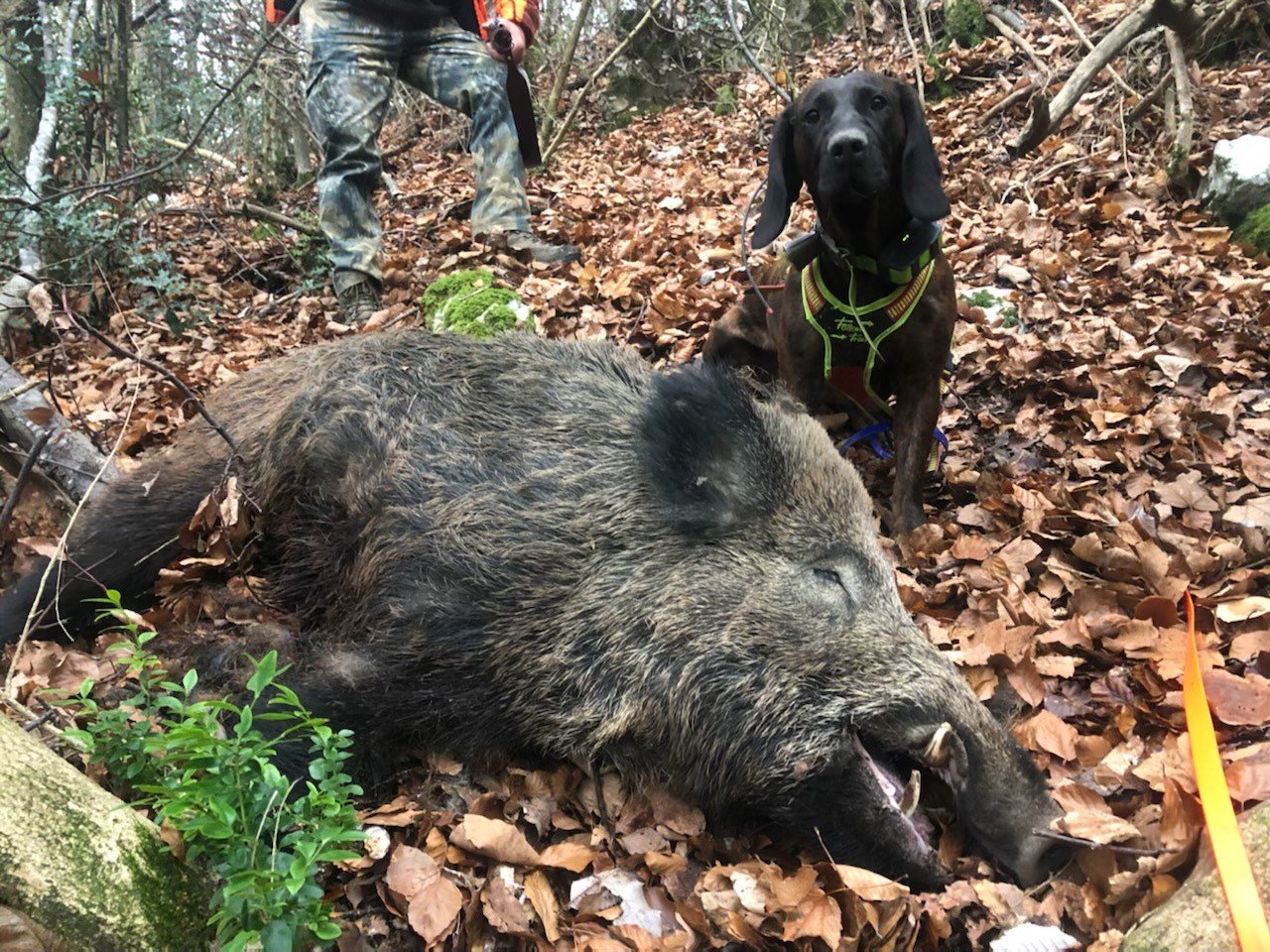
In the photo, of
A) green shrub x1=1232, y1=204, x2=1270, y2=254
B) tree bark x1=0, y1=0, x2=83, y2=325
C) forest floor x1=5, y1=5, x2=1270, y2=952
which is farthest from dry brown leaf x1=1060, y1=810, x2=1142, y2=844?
tree bark x1=0, y1=0, x2=83, y2=325

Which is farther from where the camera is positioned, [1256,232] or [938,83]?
[938,83]

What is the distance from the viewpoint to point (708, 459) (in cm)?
295

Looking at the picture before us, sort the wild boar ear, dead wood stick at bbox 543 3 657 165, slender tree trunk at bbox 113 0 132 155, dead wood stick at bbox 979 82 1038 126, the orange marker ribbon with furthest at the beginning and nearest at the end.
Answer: dead wood stick at bbox 543 3 657 165 < dead wood stick at bbox 979 82 1038 126 < slender tree trunk at bbox 113 0 132 155 < the wild boar ear < the orange marker ribbon

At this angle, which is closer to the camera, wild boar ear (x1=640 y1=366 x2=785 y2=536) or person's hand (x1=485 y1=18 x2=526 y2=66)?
wild boar ear (x1=640 y1=366 x2=785 y2=536)

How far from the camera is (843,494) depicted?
9.89 ft

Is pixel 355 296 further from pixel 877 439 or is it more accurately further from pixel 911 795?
pixel 911 795

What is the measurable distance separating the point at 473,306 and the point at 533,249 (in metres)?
1.72

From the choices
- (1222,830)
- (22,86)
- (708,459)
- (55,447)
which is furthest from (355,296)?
(1222,830)

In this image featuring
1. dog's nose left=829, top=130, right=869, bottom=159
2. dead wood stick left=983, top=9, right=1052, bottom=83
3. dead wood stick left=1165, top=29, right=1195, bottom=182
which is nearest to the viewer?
dog's nose left=829, top=130, right=869, bottom=159

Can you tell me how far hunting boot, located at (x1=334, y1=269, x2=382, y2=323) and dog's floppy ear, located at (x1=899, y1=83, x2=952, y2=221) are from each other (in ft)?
12.6

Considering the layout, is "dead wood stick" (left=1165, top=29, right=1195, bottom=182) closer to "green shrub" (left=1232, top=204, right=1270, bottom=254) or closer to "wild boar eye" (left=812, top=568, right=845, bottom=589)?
"green shrub" (left=1232, top=204, right=1270, bottom=254)

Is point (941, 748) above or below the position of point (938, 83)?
below

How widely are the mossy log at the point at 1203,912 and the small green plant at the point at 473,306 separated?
12.9 ft

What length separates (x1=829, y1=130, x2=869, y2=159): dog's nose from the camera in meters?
3.68
